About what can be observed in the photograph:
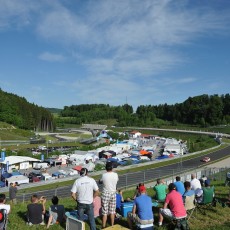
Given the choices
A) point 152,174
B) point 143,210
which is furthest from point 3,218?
point 152,174

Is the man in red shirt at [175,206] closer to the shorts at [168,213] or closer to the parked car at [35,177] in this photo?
the shorts at [168,213]

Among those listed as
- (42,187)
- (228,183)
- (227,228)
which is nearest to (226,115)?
(42,187)

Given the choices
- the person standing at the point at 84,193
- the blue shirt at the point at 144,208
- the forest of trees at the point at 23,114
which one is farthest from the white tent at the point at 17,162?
the forest of trees at the point at 23,114

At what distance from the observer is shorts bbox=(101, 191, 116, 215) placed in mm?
8008

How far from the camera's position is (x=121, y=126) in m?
181

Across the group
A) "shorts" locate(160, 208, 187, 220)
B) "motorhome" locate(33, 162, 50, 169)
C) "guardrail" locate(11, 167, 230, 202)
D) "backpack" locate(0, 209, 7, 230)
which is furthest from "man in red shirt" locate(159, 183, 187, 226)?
"motorhome" locate(33, 162, 50, 169)

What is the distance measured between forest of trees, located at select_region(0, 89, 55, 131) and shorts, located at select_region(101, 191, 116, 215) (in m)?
118

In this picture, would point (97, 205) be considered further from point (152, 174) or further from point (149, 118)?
point (149, 118)

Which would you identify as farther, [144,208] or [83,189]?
[83,189]

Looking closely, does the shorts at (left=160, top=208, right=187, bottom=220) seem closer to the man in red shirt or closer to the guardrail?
the man in red shirt

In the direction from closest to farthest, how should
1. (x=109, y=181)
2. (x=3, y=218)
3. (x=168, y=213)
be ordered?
1. (x=3, y=218)
2. (x=168, y=213)
3. (x=109, y=181)

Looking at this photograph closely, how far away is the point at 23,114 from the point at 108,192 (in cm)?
13084

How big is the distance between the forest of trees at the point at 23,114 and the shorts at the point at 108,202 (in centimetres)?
11808

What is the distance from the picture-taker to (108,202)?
8070mm
